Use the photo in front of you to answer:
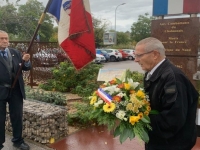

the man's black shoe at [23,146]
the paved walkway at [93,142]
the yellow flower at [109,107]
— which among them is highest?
the yellow flower at [109,107]

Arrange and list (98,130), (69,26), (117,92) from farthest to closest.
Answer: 1. (98,130)
2. (69,26)
3. (117,92)

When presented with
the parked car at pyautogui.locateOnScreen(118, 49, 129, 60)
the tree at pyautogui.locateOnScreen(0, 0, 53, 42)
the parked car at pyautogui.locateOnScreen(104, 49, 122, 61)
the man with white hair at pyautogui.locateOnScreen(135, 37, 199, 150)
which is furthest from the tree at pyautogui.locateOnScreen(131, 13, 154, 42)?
the man with white hair at pyautogui.locateOnScreen(135, 37, 199, 150)

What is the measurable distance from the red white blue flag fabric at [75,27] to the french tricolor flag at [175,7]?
1.51 meters

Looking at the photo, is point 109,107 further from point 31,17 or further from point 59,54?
point 31,17

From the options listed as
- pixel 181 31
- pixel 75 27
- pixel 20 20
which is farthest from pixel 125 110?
pixel 20 20

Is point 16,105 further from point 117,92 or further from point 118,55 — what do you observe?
point 118,55

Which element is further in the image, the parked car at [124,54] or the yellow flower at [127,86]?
the parked car at [124,54]

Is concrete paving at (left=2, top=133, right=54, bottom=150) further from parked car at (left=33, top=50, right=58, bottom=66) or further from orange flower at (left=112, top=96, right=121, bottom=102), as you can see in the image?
parked car at (left=33, top=50, right=58, bottom=66)

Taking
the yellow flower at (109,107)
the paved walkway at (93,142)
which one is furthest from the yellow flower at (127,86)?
the paved walkway at (93,142)

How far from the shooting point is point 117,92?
1957mm

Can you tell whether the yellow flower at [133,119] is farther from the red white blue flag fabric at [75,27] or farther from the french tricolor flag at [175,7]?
Answer: the french tricolor flag at [175,7]

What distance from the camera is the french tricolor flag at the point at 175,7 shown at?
410cm

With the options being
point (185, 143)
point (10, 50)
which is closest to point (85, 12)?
point (10, 50)

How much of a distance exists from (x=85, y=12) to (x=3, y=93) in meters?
1.77
